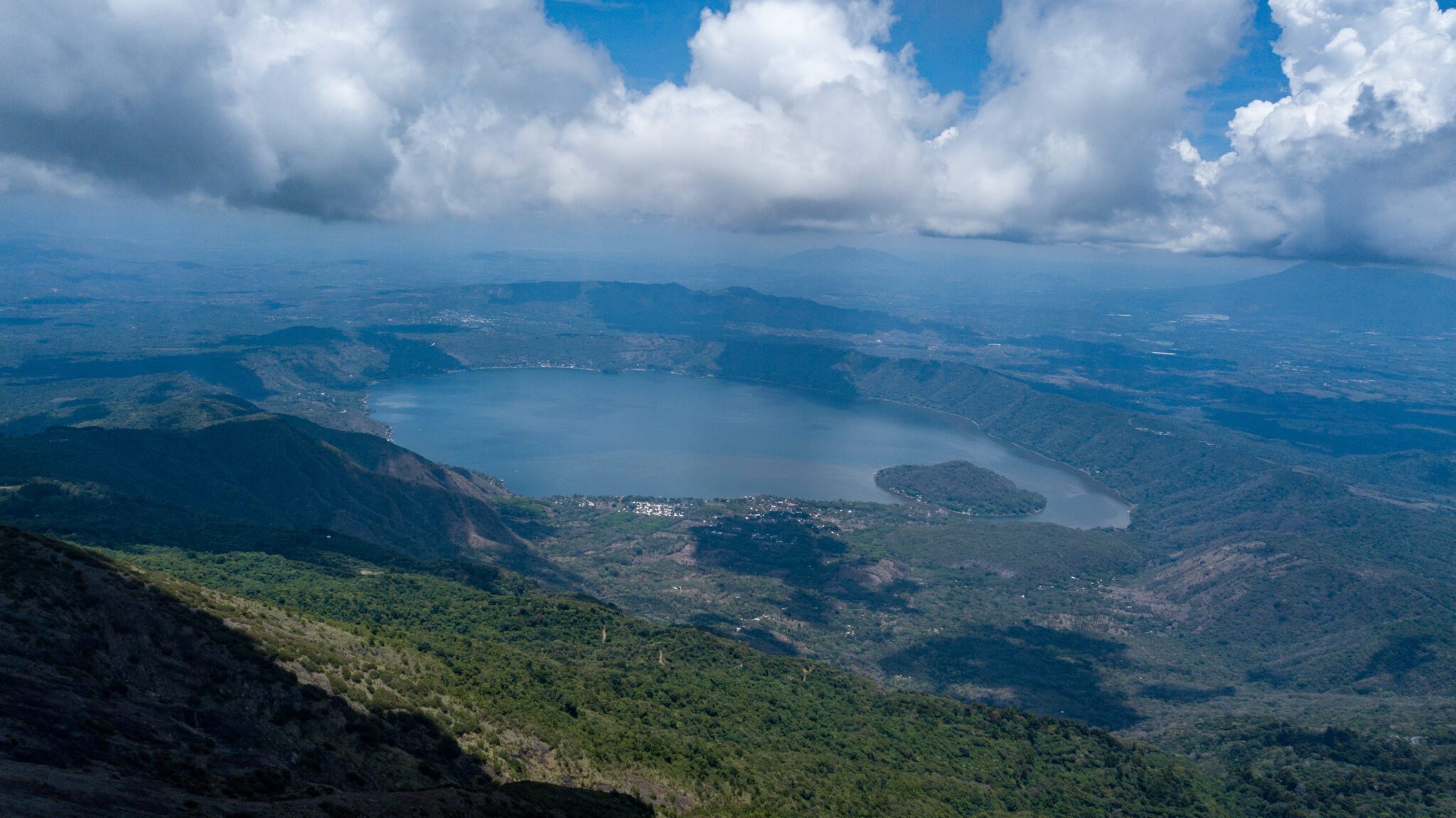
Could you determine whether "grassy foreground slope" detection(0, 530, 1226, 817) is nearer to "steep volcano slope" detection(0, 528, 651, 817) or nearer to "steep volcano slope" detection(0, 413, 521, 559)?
"steep volcano slope" detection(0, 528, 651, 817)

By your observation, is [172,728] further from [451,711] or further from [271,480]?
[271,480]

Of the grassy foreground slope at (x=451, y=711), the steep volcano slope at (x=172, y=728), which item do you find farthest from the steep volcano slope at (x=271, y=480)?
the steep volcano slope at (x=172, y=728)

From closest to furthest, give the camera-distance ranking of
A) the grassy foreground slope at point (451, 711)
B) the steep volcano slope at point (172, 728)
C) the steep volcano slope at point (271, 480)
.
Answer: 1. the steep volcano slope at point (172, 728)
2. the grassy foreground slope at point (451, 711)
3. the steep volcano slope at point (271, 480)

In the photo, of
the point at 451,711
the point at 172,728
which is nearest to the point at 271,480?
the point at 451,711

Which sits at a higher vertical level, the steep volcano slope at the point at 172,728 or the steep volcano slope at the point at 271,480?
the steep volcano slope at the point at 172,728

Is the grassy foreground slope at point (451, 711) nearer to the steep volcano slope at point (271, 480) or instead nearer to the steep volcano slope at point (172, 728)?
the steep volcano slope at point (172, 728)

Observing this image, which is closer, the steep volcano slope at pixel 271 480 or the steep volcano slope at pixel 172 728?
the steep volcano slope at pixel 172 728

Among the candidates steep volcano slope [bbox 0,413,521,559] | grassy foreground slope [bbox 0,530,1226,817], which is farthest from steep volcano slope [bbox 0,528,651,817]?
steep volcano slope [bbox 0,413,521,559]

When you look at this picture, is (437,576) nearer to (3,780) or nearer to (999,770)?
(999,770)
